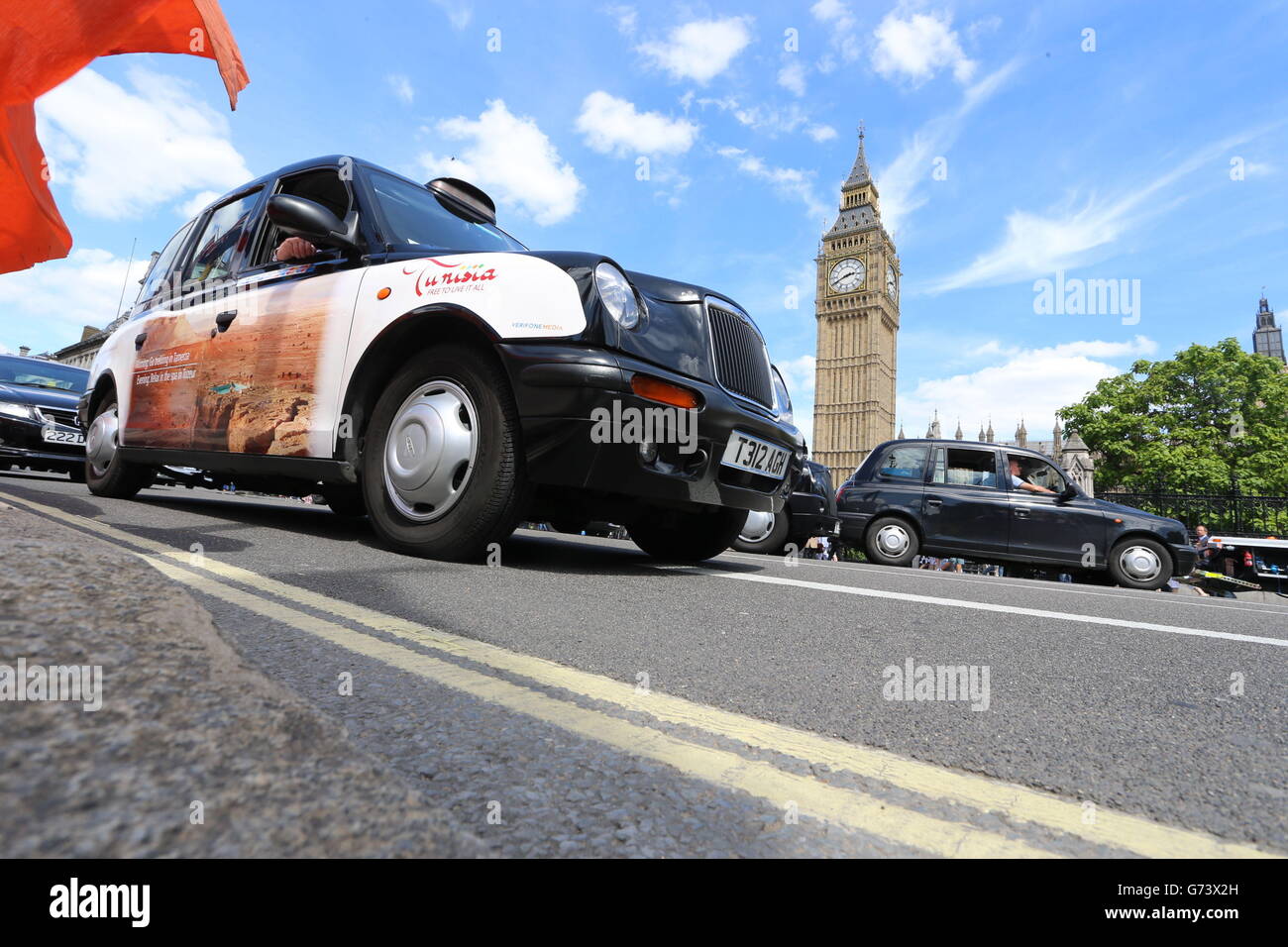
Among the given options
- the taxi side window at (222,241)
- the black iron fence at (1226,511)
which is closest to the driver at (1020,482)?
the taxi side window at (222,241)

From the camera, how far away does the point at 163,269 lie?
5.50m

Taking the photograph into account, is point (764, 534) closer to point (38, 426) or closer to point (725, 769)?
point (725, 769)

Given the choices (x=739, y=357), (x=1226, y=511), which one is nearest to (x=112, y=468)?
(x=739, y=357)

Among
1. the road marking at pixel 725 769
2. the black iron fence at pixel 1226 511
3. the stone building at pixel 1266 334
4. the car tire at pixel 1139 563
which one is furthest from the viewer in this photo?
the stone building at pixel 1266 334

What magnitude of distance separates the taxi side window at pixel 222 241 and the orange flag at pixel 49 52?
228cm

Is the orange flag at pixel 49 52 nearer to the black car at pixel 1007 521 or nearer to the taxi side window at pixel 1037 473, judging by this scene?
the black car at pixel 1007 521

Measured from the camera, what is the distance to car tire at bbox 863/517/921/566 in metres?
9.14

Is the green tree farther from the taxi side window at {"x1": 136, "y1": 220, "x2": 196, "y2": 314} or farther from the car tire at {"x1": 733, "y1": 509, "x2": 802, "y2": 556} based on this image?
the taxi side window at {"x1": 136, "y1": 220, "x2": 196, "y2": 314}

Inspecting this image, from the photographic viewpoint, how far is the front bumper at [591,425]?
8.92 feet

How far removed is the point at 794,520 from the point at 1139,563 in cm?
495

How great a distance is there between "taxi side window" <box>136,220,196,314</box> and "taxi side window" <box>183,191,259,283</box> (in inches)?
15.2
